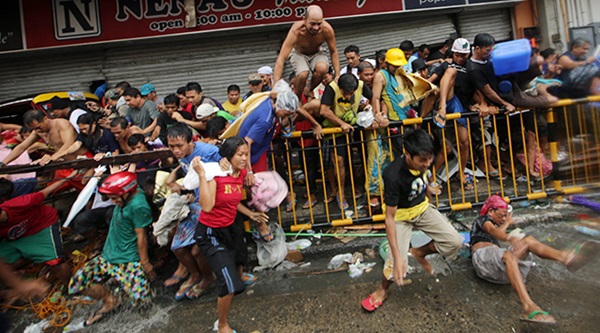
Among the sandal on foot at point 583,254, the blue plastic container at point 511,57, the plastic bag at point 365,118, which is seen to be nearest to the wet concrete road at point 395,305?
the sandal on foot at point 583,254

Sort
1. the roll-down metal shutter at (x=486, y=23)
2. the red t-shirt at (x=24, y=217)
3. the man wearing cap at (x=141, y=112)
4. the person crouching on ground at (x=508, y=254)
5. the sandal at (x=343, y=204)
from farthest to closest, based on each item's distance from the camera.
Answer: the roll-down metal shutter at (x=486, y=23)
the man wearing cap at (x=141, y=112)
the sandal at (x=343, y=204)
the red t-shirt at (x=24, y=217)
the person crouching on ground at (x=508, y=254)

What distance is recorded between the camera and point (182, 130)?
3.55 meters

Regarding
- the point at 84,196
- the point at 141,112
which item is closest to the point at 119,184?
the point at 84,196

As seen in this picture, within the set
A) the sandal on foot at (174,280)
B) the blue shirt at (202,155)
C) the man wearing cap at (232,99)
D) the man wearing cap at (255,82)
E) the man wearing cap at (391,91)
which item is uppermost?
the man wearing cap at (255,82)

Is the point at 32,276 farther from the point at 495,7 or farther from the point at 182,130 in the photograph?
the point at 495,7

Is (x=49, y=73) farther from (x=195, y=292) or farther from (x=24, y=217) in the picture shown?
(x=195, y=292)

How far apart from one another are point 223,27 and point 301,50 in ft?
12.6

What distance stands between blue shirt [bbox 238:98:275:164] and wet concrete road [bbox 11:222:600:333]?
4.85ft

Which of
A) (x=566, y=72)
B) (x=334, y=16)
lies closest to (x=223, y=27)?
(x=334, y=16)

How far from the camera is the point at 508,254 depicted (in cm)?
318

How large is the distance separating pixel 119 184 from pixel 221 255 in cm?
143

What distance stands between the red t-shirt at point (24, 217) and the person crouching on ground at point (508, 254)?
4.81 metres

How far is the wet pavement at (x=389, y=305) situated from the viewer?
9.96 ft

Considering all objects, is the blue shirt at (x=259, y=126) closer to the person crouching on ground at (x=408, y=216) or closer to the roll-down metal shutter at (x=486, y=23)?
the person crouching on ground at (x=408, y=216)
